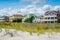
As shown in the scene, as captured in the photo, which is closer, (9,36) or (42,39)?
(42,39)

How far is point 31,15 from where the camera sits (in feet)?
153

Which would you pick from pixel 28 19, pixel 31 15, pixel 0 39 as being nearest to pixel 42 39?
pixel 0 39

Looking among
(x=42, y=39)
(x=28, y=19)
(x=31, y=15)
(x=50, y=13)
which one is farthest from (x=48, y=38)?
(x=50, y=13)

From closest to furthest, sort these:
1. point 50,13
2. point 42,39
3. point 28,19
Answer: point 42,39 → point 28,19 → point 50,13

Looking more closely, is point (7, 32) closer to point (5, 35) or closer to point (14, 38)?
point (5, 35)

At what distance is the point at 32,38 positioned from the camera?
9.38 m

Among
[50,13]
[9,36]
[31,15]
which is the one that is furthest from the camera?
[50,13]

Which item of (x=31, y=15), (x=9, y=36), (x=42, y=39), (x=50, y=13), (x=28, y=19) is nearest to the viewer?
(x=42, y=39)

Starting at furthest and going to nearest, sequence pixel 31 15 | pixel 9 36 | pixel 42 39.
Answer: pixel 31 15, pixel 9 36, pixel 42 39

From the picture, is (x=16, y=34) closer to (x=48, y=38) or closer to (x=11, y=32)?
(x=11, y=32)

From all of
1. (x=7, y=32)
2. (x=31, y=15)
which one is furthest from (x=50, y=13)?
(x=7, y=32)

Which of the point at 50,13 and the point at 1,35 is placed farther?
the point at 50,13

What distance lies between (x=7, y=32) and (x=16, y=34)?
50 cm

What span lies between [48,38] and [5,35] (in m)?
2.17
